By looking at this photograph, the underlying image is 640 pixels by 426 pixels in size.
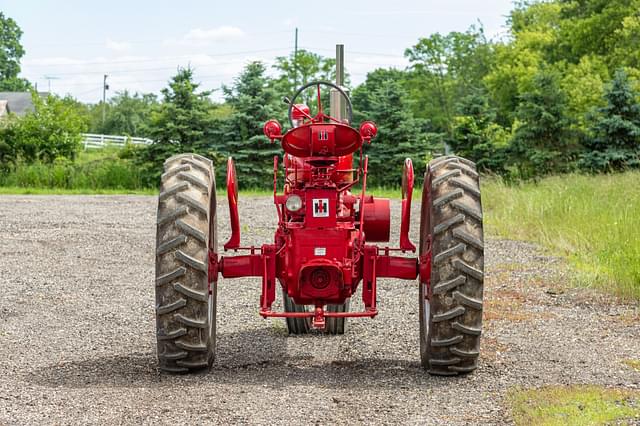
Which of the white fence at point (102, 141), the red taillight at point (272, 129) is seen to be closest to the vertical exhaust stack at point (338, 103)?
the red taillight at point (272, 129)

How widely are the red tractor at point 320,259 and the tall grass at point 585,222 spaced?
4666 mm

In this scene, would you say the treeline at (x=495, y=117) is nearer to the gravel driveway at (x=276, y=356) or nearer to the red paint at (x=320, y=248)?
the gravel driveway at (x=276, y=356)

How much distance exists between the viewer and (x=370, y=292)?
24.4 ft

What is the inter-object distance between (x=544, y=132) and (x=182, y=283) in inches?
1275

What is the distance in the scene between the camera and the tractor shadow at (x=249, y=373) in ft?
23.0

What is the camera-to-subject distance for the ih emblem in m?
7.20

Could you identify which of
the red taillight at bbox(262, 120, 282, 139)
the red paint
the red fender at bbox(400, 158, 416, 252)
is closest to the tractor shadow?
the red paint

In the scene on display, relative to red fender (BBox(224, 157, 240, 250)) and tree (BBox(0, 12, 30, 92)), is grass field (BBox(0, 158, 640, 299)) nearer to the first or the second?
red fender (BBox(224, 157, 240, 250))

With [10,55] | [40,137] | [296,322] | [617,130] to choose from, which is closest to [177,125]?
[40,137]

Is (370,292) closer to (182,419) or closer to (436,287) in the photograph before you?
(436,287)

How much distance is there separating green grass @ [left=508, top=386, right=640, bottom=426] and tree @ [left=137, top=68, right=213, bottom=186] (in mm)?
34061

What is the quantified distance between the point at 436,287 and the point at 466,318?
0.99ft

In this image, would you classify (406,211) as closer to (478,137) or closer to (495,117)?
(478,137)

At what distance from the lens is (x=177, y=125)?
4025cm
